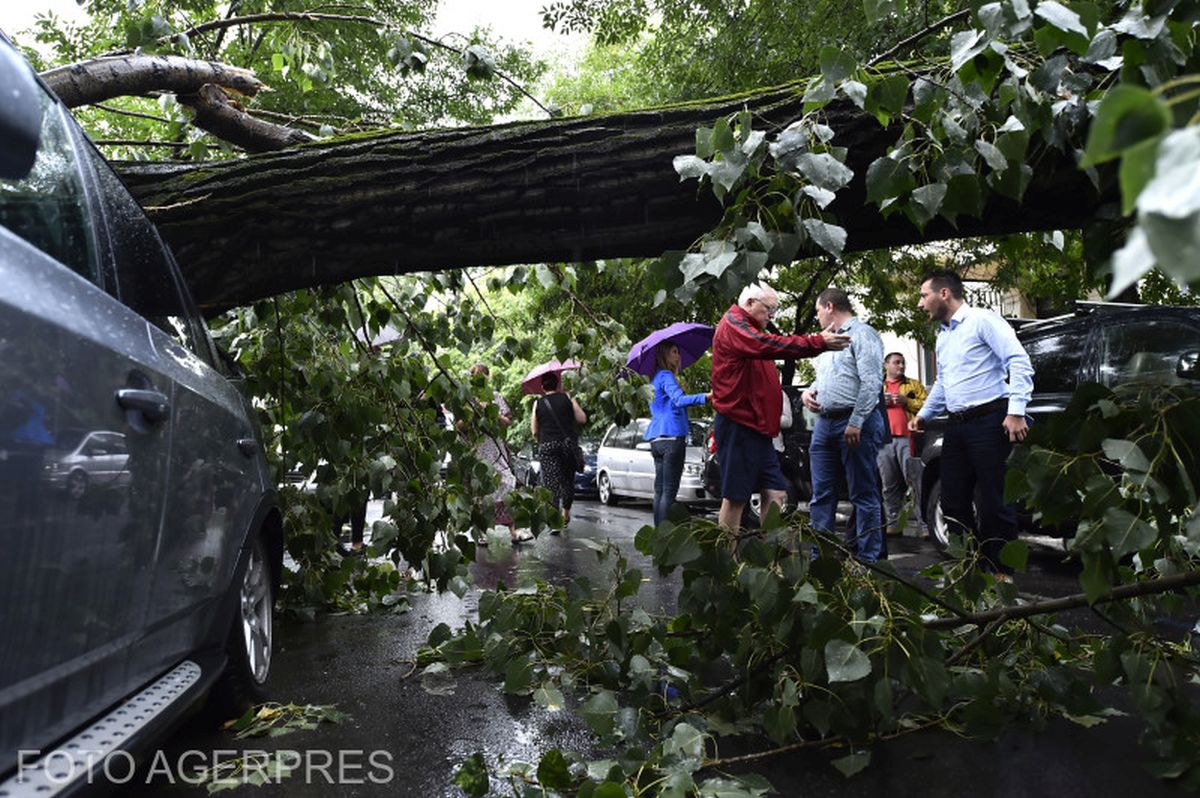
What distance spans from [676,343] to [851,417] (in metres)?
2.70

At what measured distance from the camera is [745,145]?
102 inches

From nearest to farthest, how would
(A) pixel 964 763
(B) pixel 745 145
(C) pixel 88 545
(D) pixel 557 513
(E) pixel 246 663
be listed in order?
(C) pixel 88 545 < (B) pixel 745 145 < (A) pixel 964 763 < (E) pixel 246 663 < (D) pixel 557 513

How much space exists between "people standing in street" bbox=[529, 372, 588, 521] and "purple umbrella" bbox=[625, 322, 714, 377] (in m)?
1.77

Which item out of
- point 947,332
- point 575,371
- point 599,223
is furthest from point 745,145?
point 947,332

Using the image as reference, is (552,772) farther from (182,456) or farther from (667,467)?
(667,467)

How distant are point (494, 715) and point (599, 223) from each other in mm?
1871

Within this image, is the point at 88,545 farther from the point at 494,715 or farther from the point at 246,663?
the point at 494,715

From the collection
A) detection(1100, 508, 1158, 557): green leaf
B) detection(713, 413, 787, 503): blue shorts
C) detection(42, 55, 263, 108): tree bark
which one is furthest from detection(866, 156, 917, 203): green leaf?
detection(713, 413, 787, 503): blue shorts

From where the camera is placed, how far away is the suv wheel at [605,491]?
695 inches

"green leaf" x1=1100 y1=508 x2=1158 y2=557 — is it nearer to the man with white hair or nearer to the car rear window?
the car rear window

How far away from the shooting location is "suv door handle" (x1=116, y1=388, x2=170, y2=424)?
232 centimetres

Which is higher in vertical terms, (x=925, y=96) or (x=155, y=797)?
(x=925, y=96)

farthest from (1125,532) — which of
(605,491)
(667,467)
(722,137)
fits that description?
(605,491)

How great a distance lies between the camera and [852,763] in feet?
10.4
